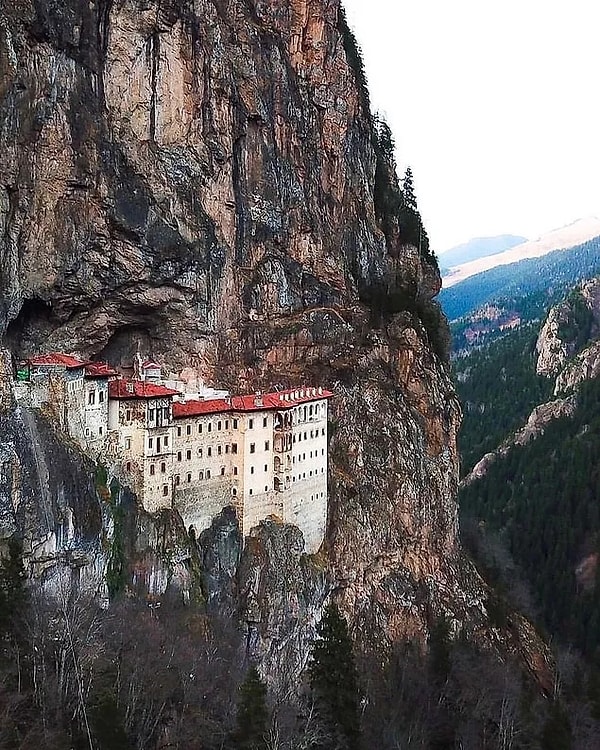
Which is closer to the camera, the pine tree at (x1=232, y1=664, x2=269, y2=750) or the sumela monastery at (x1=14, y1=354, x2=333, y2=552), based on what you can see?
the pine tree at (x1=232, y1=664, x2=269, y2=750)

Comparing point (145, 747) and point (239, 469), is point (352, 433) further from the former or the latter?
point (145, 747)

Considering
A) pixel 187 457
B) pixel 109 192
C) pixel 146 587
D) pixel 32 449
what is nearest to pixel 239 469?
pixel 187 457

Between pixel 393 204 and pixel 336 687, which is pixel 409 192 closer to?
pixel 393 204

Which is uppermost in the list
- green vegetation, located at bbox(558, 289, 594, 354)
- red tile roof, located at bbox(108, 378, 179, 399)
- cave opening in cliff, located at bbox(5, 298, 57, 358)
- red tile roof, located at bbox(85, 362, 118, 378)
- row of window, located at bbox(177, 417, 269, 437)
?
cave opening in cliff, located at bbox(5, 298, 57, 358)

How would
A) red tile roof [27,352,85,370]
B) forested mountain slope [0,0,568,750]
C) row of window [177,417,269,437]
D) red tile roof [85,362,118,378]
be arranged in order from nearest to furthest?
forested mountain slope [0,0,568,750], red tile roof [27,352,85,370], red tile roof [85,362,118,378], row of window [177,417,269,437]

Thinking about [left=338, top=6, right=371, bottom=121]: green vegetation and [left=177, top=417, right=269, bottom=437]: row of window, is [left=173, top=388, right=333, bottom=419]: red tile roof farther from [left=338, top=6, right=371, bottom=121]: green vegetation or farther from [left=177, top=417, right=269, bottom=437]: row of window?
[left=338, top=6, right=371, bottom=121]: green vegetation

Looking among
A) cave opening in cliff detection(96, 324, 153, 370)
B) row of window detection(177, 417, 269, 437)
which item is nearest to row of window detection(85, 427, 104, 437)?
row of window detection(177, 417, 269, 437)

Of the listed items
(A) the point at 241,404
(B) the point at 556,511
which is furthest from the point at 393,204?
(B) the point at 556,511
